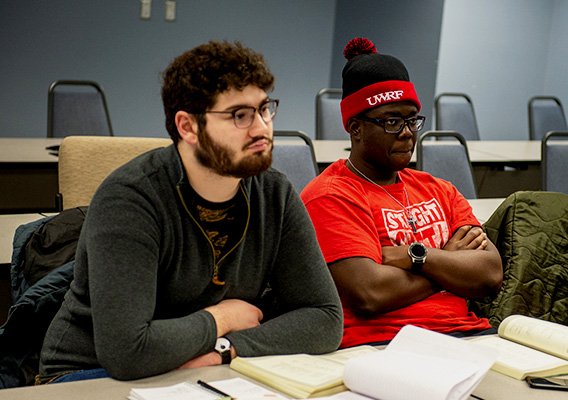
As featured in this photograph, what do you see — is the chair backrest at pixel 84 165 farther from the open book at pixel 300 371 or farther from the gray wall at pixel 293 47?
the gray wall at pixel 293 47

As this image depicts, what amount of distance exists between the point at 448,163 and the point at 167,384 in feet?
6.78

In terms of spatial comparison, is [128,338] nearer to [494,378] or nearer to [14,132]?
[494,378]

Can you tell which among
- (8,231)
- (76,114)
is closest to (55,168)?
(76,114)

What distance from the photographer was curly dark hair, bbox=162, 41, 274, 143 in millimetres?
1279

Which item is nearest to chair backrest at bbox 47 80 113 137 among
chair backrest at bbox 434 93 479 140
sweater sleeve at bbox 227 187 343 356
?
chair backrest at bbox 434 93 479 140

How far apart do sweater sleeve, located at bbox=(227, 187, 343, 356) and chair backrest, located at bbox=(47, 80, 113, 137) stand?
2.54m

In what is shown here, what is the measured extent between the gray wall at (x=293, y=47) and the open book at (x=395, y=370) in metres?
3.69

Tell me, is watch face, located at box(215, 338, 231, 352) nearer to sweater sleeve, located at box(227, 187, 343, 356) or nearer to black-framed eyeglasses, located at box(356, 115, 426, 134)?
sweater sleeve, located at box(227, 187, 343, 356)

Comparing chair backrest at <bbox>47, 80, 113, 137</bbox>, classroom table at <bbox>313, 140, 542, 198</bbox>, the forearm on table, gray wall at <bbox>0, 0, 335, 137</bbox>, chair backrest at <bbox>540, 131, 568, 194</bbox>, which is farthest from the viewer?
gray wall at <bbox>0, 0, 335, 137</bbox>

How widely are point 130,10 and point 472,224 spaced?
4.07 metres

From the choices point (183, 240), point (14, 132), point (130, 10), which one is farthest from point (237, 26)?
point (183, 240)

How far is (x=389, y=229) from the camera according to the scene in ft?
5.70

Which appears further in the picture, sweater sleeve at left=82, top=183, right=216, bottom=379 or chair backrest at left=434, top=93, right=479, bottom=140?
chair backrest at left=434, top=93, right=479, bottom=140

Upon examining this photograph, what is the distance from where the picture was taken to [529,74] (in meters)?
6.97
